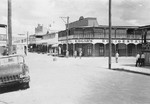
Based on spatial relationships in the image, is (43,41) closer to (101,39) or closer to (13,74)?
(101,39)

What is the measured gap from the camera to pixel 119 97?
369 inches

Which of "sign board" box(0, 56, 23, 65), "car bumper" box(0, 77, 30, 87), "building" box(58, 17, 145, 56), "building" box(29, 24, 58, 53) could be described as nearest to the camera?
"car bumper" box(0, 77, 30, 87)

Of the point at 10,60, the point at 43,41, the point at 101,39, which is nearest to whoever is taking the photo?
the point at 10,60

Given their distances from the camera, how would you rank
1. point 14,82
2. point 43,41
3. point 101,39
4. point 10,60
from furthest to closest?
point 43,41, point 101,39, point 10,60, point 14,82

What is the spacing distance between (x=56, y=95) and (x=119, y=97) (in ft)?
8.00

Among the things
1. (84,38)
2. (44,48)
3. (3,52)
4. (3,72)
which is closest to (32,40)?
(44,48)

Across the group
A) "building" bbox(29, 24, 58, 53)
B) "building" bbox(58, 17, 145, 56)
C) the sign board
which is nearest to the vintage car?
the sign board

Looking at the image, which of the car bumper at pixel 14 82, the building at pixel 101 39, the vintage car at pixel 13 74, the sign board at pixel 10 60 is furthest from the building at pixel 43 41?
the car bumper at pixel 14 82

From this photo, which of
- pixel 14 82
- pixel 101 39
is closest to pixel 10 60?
pixel 14 82

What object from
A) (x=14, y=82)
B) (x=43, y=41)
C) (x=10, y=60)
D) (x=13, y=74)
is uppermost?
(x=43, y=41)

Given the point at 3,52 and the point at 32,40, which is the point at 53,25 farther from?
the point at 3,52

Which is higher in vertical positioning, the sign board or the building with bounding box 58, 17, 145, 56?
the building with bounding box 58, 17, 145, 56

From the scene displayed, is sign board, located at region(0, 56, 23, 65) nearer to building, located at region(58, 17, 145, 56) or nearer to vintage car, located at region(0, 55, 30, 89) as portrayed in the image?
vintage car, located at region(0, 55, 30, 89)

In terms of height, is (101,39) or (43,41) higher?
(43,41)
